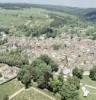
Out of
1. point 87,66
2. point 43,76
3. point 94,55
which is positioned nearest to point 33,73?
point 43,76

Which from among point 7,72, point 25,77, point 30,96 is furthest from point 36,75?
point 7,72

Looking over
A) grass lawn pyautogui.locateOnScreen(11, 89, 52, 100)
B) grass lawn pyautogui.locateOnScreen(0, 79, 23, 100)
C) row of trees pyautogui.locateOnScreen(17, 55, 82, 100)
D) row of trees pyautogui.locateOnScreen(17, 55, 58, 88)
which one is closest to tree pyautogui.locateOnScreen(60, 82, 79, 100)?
row of trees pyautogui.locateOnScreen(17, 55, 82, 100)

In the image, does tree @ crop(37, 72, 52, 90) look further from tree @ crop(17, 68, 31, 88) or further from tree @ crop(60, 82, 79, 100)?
tree @ crop(60, 82, 79, 100)

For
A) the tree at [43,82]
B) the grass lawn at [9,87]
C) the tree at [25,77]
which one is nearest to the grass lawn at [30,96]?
the grass lawn at [9,87]

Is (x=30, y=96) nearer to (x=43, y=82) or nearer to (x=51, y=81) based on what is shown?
(x=43, y=82)

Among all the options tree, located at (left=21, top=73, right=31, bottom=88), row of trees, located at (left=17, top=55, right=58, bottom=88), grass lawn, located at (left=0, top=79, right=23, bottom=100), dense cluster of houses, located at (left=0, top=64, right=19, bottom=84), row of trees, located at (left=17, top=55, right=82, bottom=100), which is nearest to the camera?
row of trees, located at (left=17, top=55, right=82, bottom=100)

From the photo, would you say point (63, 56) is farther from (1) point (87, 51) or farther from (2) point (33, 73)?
(2) point (33, 73)
